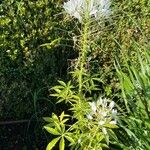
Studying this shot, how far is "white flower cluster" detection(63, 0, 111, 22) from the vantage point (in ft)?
11.2

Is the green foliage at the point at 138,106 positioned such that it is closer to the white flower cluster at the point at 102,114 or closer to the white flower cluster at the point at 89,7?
the white flower cluster at the point at 102,114

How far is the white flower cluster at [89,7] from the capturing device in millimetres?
3422

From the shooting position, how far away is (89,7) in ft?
11.2

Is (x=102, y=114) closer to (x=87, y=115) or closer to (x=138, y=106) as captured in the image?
(x=87, y=115)

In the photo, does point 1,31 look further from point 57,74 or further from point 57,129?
point 57,129

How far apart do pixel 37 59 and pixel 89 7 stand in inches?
37.4

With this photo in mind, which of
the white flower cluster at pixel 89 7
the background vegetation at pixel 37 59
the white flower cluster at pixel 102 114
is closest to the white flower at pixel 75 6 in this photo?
the white flower cluster at pixel 89 7

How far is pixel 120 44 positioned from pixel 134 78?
56cm

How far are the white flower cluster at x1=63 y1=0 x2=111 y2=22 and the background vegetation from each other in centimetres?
49

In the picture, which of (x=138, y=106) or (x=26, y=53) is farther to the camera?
(x=26, y=53)

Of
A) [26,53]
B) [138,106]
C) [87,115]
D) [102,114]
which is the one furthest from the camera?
[26,53]

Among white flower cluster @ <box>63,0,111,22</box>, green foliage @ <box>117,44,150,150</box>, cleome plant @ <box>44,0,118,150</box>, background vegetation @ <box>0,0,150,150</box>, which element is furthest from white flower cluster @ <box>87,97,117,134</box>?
background vegetation @ <box>0,0,150,150</box>

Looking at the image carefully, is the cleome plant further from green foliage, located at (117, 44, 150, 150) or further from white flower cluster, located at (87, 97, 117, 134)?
green foliage, located at (117, 44, 150, 150)

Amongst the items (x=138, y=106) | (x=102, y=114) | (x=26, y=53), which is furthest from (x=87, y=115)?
(x=26, y=53)
